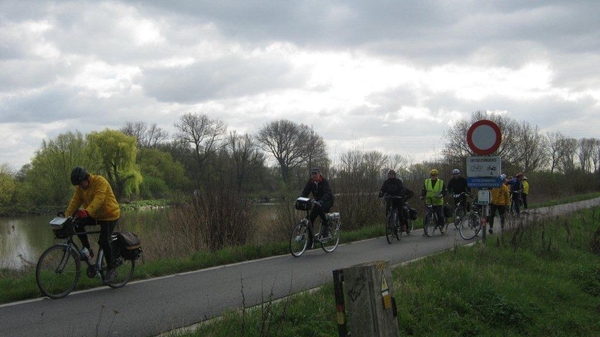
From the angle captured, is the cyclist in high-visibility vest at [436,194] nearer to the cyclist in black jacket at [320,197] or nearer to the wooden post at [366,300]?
the cyclist in black jacket at [320,197]

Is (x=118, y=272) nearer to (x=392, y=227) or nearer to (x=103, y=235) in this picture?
(x=103, y=235)

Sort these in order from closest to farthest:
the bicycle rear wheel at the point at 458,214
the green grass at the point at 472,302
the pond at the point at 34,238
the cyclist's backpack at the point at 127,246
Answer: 1. the green grass at the point at 472,302
2. the cyclist's backpack at the point at 127,246
3. the pond at the point at 34,238
4. the bicycle rear wheel at the point at 458,214

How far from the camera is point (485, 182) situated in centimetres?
1033

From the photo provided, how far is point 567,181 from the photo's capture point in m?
49.0

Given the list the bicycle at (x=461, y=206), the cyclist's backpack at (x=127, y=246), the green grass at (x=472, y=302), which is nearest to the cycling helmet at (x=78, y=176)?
the cyclist's backpack at (x=127, y=246)

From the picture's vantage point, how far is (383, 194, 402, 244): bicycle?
14190mm

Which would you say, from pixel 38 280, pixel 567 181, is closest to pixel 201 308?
pixel 38 280

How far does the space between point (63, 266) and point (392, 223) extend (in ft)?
29.0

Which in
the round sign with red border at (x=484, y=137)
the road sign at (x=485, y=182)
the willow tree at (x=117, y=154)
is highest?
the willow tree at (x=117, y=154)

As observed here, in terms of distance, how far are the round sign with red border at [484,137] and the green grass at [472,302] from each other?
184 centimetres

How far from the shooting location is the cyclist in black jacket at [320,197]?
12234 millimetres

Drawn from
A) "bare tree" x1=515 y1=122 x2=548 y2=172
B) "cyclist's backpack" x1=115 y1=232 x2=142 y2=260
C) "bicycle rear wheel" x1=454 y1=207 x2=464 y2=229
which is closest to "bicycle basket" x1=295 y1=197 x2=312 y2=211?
Result: "cyclist's backpack" x1=115 y1=232 x2=142 y2=260

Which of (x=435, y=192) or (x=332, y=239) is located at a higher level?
(x=435, y=192)

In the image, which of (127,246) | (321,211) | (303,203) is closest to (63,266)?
(127,246)
